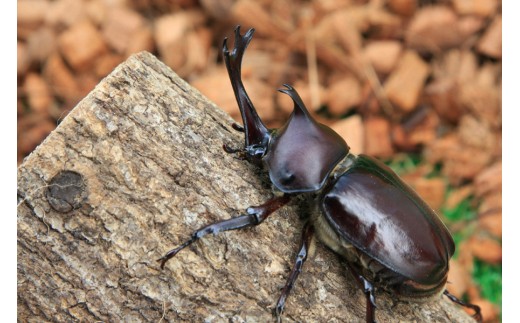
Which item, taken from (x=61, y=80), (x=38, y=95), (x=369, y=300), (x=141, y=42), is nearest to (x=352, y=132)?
(x=141, y=42)

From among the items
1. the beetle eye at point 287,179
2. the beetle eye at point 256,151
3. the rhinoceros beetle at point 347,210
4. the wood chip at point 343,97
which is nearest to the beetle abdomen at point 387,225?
the rhinoceros beetle at point 347,210

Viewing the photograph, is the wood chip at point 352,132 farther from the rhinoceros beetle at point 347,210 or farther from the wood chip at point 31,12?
the wood chip at point 31,12

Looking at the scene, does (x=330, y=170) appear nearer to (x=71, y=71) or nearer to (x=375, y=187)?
(x=375, y=187)

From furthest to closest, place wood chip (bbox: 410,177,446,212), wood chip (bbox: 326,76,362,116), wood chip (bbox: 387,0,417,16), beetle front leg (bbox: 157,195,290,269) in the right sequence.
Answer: wood chip (bbox: 387,0,417,16) < wood chip (bbox: 326,76,362,116) < wood chip (bbox: 410,177,446,212) < beetle front leg (bbox: 157,195,290,269)

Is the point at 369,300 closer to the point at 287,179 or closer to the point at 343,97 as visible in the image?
the point at 287,179

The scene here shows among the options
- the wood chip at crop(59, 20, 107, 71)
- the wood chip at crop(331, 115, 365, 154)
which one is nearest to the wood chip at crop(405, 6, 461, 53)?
the wood chip at crop(331, 115, 365, 154)

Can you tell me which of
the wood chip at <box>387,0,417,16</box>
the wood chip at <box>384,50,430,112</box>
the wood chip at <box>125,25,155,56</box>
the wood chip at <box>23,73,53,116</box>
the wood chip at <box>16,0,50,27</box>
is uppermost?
the wood chip at <box>387,0,417,16</box>

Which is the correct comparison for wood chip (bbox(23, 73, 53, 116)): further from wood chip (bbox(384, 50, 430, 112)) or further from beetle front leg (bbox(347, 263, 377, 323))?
beetle front leg (bbox(347, 263, 377, 323))
